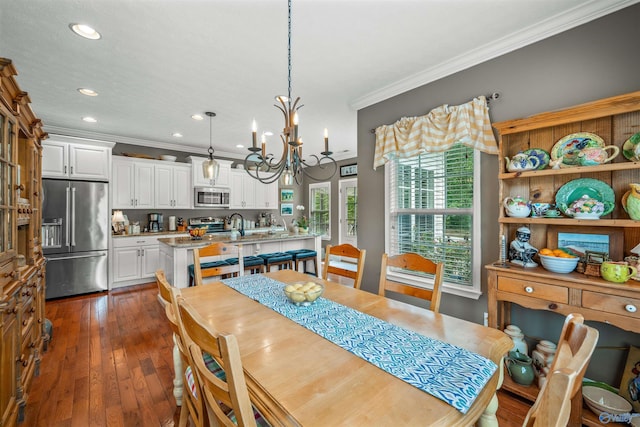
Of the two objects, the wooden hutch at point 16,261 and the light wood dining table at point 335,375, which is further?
the wooden hutch at point 16,261

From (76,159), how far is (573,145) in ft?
19.4

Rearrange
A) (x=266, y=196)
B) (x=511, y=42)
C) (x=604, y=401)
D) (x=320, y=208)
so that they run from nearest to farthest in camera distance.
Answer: (x=604, y=401)
(x=511, y=42)
(x=266, y=196)
(x=320, y=208)

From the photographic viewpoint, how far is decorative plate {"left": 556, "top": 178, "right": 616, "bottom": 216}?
1822mm

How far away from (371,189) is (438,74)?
4.46ft

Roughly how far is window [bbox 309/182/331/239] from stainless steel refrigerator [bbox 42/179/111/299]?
4511 mm

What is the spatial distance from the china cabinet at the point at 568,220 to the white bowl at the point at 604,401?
8 cm

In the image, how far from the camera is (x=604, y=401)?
170 cm

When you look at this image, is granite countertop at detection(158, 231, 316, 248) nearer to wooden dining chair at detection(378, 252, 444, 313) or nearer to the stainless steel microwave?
the stainless steel microwave

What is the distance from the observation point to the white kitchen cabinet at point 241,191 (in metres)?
6.25

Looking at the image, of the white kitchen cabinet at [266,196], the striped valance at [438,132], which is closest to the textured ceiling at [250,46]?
the striped valance at [438,132]

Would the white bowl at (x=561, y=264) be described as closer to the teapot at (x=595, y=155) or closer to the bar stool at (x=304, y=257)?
the teapot at (x=595, y=155)

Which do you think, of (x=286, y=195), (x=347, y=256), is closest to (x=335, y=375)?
(x=347, y=256)

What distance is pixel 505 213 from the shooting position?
217 centimetres

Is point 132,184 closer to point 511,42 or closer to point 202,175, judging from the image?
point 202,175
